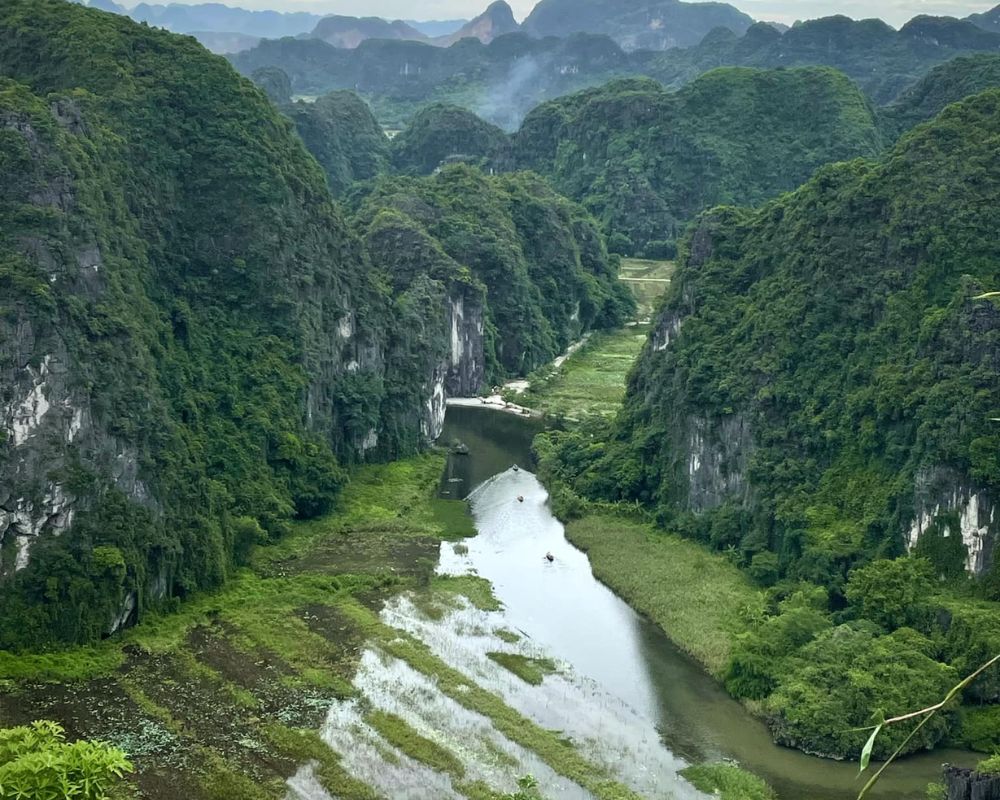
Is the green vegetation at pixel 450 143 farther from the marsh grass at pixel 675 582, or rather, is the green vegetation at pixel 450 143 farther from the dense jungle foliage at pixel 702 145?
the marsh grass at pixel 675 582

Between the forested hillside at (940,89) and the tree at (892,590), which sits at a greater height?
the forested hillside at (940,89)

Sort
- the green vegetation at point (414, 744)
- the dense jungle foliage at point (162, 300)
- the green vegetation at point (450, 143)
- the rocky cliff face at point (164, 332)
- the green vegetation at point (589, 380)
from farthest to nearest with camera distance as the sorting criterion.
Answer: the green vegetation at point (450, 143) → the green vegetation at point (589, 380) → the dense jungle foliage at point (162, 300) → the rocky cliff face at point (164, 332) → the green vegetation at point (414, 744)

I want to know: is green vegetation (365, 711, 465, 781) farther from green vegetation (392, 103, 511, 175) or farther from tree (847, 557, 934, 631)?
green vegetation (392, 103, 511, 175)


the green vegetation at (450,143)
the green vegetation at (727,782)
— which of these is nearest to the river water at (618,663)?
the green vegetation at (727,782)

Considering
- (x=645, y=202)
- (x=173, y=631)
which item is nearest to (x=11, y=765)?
(x=173, y=631)

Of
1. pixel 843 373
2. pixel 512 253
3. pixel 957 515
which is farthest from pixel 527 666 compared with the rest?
pixel 512 253

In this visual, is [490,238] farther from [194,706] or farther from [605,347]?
[194,706]

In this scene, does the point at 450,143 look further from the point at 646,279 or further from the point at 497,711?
the point at 497,711
